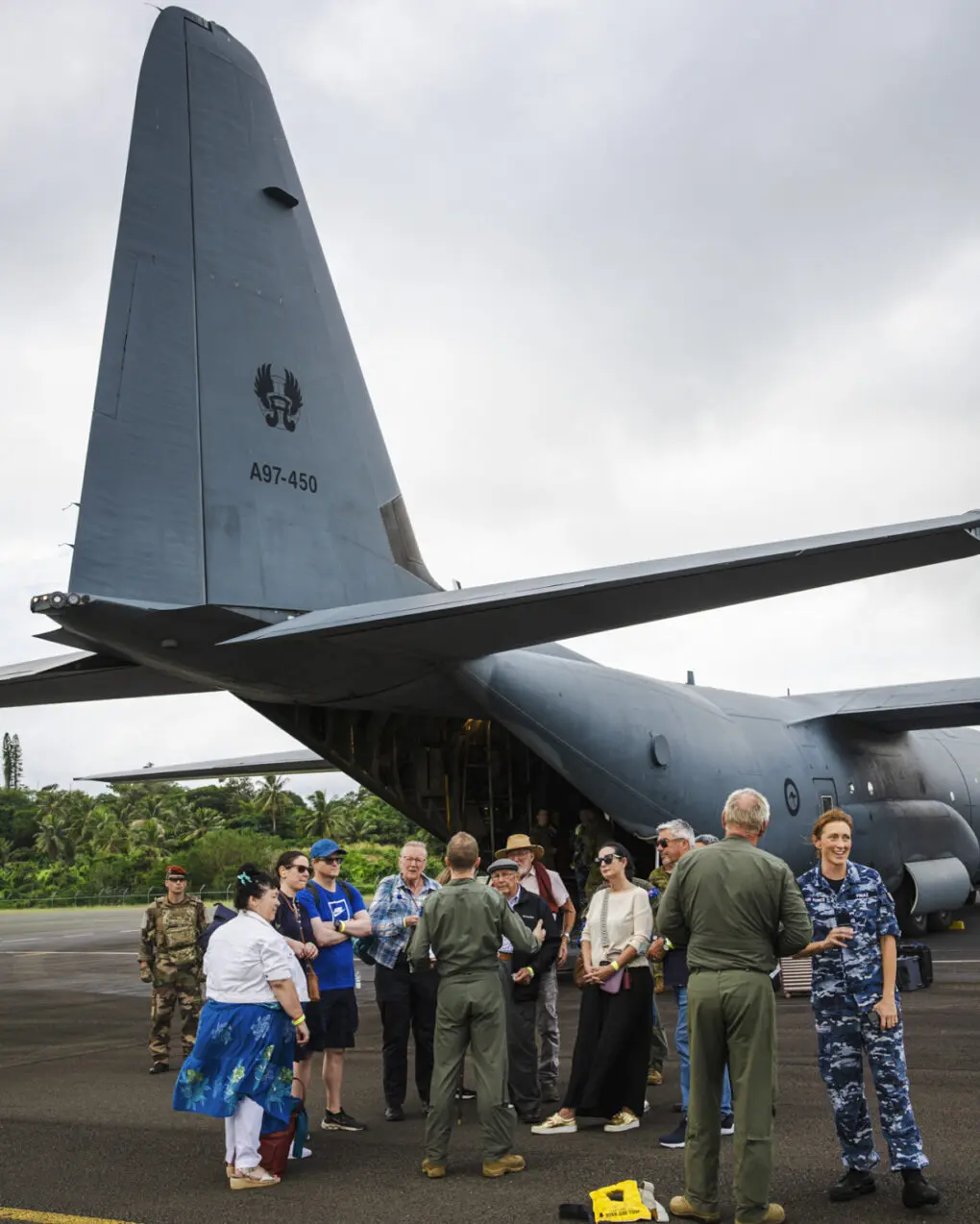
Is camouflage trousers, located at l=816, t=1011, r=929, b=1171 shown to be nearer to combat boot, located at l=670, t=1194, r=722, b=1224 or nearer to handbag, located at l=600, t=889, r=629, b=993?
combat boot, located at l=670, t=1194, r=722, b=1224

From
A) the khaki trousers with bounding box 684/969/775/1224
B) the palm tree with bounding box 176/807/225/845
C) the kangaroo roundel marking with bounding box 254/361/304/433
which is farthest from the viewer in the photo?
the palm tree with bounding box 176/807/225/845

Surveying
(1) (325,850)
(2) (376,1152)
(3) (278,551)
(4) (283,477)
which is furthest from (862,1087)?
(4) (283,477)

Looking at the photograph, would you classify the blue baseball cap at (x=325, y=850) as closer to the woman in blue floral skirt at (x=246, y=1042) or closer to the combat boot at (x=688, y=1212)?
the woman in blue floral skirt at (x=246, y=1042)

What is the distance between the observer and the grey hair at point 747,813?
4660 millimetres

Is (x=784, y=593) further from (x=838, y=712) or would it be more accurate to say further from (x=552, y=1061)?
(x=838, y=712)

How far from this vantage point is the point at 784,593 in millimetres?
8375

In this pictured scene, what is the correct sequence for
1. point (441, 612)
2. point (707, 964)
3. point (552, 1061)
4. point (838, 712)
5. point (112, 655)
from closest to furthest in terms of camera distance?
1. point (707, 964)
2. point (552, 1061)
3. point (441, 612)
4. point (112, 655)
5. point (838, 712)

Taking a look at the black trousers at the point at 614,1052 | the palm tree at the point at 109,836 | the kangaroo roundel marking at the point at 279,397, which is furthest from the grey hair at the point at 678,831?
the palm tree at the point at 109,836

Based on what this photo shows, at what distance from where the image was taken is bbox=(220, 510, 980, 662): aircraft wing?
24.4 feet

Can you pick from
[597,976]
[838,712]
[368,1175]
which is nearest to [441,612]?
[597,976]

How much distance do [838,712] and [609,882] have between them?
35.3 ft

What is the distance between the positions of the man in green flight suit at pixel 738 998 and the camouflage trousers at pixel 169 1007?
4745 millimetres

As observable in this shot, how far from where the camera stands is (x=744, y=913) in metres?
4.47

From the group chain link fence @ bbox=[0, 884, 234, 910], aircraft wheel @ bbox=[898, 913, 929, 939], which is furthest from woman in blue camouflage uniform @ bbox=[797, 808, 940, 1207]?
chain link fence @ bbox=[0, 884, 234, 910]
